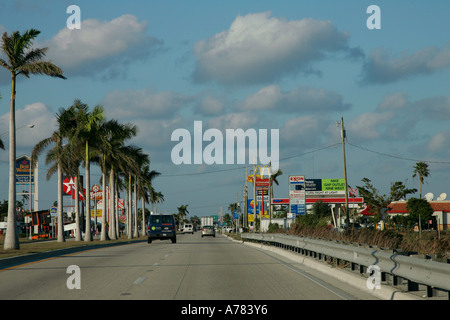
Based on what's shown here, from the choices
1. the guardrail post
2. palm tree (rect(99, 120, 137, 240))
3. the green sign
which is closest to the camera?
the guardrail post

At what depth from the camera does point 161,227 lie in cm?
4897

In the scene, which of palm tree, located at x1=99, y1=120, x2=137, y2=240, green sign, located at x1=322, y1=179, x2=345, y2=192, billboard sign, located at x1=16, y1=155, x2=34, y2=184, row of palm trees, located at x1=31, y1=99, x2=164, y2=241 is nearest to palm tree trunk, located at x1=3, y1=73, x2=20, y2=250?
row of palm trees, located at x1=31, y1=99, x2=164, y2=241

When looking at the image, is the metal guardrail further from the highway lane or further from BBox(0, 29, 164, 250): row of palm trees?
BBox(0, 29, 164, 250): row of palm trees

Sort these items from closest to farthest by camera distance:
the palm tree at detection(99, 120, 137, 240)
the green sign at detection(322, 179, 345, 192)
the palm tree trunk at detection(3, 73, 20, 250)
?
the palm tree trunk at detection(3, 73, 20, 250), the palm tree at detection(99, 120, 137, 240), the green sign at detection(322, 179, 345, 192)

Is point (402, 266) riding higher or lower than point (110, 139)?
lower

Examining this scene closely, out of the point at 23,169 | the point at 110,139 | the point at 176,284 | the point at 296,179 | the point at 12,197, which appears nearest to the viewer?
the point at 176,284

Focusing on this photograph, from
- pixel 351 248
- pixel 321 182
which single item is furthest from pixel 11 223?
pixel 321 182

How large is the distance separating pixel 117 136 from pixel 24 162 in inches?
2726

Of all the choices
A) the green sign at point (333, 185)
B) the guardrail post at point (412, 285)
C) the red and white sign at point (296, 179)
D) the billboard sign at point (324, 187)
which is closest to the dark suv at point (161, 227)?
the guardrail post at point (412, 285)

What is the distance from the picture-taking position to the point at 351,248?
15.6 m

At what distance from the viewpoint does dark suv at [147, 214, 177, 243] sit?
4878 centimetres

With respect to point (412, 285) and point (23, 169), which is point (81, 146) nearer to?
point (412, 285)

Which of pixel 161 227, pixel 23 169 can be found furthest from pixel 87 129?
pixel 23 169

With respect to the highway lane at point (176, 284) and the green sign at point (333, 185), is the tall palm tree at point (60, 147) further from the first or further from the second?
the green sign at point (333, 185)
